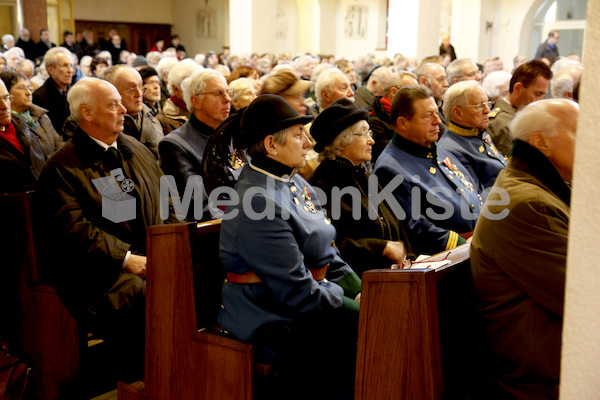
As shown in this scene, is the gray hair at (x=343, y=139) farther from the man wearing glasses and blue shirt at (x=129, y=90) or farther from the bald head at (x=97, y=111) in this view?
the man wearing glasses and blue shirt at (x=129, y=90)

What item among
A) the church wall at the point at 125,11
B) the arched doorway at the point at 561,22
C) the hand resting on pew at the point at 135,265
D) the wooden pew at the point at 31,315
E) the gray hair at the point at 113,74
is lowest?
the wooden pew at the point at 31,315

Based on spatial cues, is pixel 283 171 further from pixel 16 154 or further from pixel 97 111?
pixel 16 154

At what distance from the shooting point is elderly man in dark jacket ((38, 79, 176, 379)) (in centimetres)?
287

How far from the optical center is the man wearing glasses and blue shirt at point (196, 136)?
12.0 ft

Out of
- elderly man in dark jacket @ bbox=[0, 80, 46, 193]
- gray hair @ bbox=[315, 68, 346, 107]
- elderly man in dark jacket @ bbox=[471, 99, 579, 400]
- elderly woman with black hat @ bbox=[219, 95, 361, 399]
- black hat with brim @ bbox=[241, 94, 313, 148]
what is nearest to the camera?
elderly man in dark jacket @ bbox=[471, 99, 579, 400]

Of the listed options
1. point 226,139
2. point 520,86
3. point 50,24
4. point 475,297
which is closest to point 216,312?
point 226,139

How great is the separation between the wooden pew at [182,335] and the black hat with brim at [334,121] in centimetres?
84

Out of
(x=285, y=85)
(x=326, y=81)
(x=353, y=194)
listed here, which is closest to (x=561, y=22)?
(x=326, y=81)

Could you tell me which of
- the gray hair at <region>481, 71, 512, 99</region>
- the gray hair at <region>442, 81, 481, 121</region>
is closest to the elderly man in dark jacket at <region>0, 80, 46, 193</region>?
the gray hair at <region>442, 81, 481, 121</region>

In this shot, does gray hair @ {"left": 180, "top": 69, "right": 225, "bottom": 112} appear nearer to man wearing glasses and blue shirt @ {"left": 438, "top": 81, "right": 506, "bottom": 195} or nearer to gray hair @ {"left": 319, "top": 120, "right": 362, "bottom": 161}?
gray hair @ {"left": 319, "top": 120, "right": 362, "bottom": 161}

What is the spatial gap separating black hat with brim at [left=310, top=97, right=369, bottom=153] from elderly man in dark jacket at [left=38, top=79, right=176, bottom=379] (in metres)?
0.88

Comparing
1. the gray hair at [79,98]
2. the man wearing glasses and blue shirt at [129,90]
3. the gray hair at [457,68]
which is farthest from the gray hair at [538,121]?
the gray hair at [457,68]

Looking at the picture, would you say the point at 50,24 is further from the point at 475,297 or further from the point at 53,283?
the point at 475,297

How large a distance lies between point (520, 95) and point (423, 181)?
1927mm
